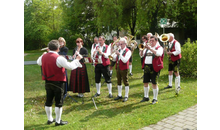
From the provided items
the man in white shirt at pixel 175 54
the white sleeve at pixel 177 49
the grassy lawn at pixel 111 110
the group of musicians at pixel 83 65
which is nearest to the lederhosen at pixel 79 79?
the group of musicians at pixel 83 65

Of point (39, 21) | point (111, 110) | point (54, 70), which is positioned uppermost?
point (39, 21)

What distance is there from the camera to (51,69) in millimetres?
4551

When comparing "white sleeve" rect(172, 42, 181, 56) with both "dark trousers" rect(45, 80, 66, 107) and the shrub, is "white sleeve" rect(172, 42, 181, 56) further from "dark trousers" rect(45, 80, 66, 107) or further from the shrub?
"dark trousers" rect(45, 80, 66, 107)

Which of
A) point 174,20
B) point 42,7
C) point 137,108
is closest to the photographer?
point 137,108

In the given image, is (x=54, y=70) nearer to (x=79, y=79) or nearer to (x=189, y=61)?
(x=79, y=79)

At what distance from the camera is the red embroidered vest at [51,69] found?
14.8 feet

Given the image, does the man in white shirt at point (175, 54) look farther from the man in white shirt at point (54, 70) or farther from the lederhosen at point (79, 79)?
the man in white shirt at point (54, 70)

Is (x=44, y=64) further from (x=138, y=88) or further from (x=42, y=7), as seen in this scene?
(x=42, y=7)

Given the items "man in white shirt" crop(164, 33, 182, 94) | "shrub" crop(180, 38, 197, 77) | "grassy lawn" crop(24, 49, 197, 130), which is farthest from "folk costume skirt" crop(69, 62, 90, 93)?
"shrub" crop(180, 38, 197, 77)

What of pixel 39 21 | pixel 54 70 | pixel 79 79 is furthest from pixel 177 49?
pixel 39 21

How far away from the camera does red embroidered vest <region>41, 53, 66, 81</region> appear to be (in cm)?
450

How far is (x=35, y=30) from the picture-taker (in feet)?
113
